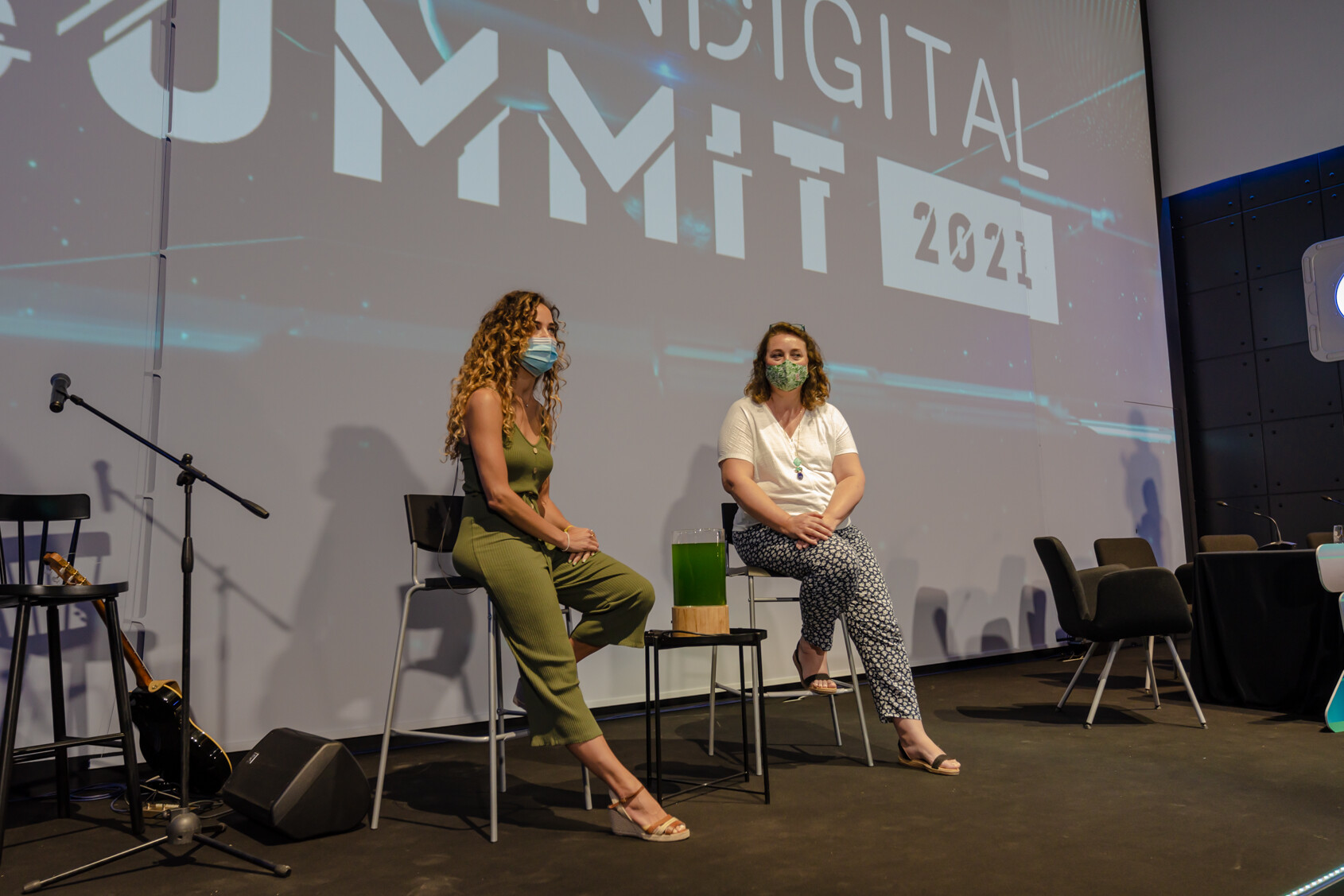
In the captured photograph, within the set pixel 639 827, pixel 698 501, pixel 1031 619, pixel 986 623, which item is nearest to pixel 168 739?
pixel 639 827

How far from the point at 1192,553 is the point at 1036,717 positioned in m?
4.04

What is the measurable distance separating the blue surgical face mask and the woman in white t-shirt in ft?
2.41

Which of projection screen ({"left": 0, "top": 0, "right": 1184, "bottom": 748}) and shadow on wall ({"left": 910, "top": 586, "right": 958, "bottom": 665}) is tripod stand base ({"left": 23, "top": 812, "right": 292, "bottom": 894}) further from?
shadow on wall ({"left": 910, "top": 586, "right": 958, "bottom": 665})

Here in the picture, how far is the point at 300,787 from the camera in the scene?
81.0 inches

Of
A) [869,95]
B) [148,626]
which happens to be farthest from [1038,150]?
[148,626]

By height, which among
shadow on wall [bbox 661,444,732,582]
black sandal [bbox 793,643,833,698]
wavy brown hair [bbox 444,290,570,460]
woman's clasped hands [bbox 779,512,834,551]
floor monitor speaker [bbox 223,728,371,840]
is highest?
wavy brown hair [bbox 444,290,570,460]

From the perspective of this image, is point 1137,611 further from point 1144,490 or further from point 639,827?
point 1144,490

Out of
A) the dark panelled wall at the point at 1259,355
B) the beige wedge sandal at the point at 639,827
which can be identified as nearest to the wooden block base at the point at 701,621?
the beige wedge sandal at the point at 639,827

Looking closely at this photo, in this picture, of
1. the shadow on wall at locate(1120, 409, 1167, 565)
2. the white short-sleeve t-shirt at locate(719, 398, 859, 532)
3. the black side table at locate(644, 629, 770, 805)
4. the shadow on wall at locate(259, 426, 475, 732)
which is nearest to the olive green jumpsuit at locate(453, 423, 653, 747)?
the black side table at locate(644, 629, 770, 805)

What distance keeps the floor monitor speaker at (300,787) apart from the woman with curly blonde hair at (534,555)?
43 cm

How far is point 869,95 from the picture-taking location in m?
4.93

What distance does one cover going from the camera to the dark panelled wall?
616 cm

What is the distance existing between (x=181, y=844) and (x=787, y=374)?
2.02m

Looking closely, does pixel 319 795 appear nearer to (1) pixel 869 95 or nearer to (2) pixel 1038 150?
(1) pixel 869 95
